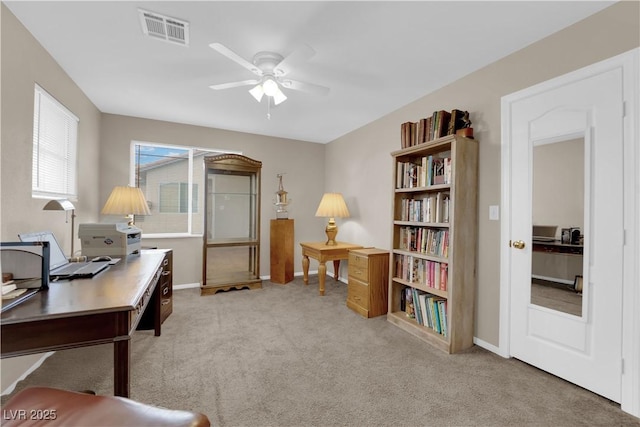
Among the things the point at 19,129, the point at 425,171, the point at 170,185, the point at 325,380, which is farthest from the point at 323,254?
the point at 19,129

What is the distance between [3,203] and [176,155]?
265 centimetres

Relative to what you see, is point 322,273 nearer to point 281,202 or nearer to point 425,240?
point 281,202

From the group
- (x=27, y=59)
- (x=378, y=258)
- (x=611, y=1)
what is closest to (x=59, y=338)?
(x=27, y=59)

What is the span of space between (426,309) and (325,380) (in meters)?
1.24

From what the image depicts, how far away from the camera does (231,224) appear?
423 cm

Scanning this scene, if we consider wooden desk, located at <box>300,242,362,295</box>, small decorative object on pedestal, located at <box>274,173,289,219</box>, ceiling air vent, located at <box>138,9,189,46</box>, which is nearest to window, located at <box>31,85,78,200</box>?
ceiling air vent, located at <box>138,9,189,46</box>

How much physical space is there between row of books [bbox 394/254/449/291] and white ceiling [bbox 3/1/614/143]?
5.79ft

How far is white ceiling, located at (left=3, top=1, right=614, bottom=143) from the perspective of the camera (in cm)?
181

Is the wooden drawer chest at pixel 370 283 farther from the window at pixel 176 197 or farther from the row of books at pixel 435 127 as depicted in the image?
the window at pixel 176 197

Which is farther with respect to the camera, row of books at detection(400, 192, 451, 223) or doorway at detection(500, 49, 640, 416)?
row of books at detection(400, 192, 451, 223)

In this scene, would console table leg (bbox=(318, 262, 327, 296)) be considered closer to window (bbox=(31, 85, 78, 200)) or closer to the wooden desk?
the wooden desk

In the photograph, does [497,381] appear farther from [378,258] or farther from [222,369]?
[222,369]

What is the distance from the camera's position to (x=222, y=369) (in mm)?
2084

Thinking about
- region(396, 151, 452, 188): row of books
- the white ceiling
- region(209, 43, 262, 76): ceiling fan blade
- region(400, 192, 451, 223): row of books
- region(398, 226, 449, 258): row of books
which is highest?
the white ceiling
